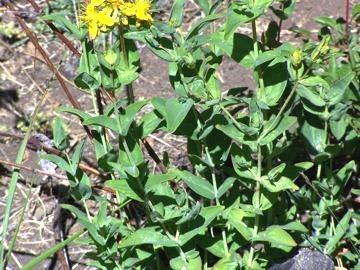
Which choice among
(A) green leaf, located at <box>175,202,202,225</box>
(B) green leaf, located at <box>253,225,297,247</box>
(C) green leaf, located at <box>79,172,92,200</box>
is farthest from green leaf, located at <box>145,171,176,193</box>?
(B) green leaf, located at <box>253,225,297,247</box>

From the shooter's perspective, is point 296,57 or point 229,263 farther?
point 229,263

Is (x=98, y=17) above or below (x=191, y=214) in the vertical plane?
above

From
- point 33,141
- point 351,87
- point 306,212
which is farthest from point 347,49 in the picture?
point 33,141

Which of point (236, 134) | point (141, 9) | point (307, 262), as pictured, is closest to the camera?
point (141, 9)

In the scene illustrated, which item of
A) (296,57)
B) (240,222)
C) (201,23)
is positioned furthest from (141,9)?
(240,222)

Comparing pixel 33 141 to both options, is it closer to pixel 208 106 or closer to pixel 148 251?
pixel 148 251

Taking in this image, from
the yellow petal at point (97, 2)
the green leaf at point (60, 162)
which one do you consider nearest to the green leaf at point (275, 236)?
the green leaf at point (60, 162)

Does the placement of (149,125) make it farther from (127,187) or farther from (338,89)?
(338,89)
